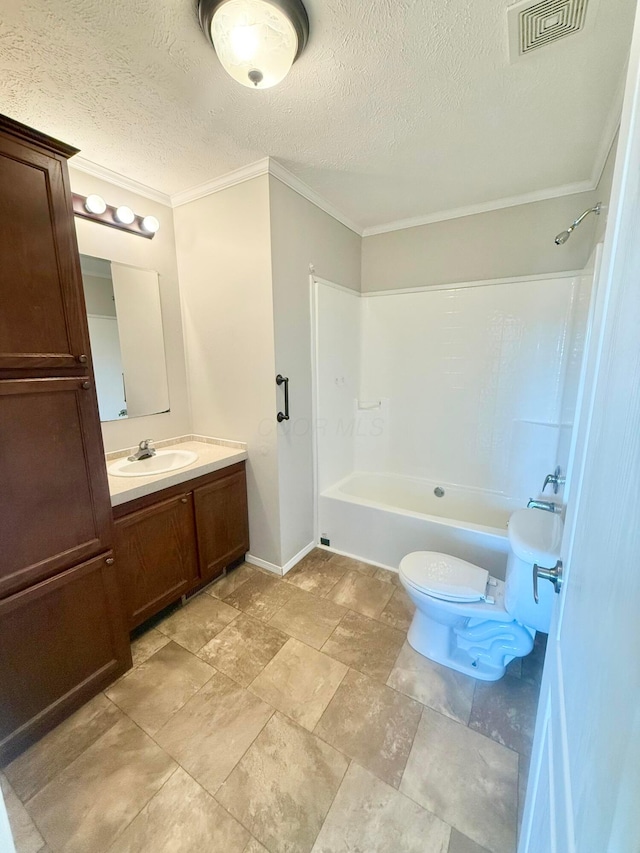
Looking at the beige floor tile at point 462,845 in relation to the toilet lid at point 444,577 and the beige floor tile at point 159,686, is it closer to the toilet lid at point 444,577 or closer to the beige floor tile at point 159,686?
the toilet lid at point 444,577

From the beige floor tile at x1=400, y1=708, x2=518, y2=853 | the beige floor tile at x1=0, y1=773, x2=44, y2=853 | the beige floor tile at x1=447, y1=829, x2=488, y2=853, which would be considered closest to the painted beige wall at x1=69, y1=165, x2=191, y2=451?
the beige floor tile at x1=0, y1=773, x2=44, y2=853

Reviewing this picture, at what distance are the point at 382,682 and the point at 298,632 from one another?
0.50 meters

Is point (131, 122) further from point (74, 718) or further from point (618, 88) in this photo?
point (74, 718)

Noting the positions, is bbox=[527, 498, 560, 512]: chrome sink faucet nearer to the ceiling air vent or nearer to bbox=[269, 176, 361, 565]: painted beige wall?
bbox=[269, 176, 361, 565]: painted beige wall

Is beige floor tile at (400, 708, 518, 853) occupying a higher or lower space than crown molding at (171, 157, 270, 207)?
lower

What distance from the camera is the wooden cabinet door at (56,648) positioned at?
125 cm

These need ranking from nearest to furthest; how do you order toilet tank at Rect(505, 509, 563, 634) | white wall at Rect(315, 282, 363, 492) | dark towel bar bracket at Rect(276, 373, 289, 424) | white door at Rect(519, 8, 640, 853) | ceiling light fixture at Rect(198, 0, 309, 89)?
1. white door at Rect(519, 8, 640, 853)
2. ceiling light fixture at Rect(198, 0, 309, 89)
3. toilet tank at Rect(505, 509, 563, 634)
4. dark towel bar bracket at Rect(276, 373, 289, 424)
5. white wall at Rect(315, 282, 363, 492)

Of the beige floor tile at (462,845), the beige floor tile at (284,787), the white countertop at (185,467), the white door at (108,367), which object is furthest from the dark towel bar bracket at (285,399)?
the beige floor tile at (462,845)

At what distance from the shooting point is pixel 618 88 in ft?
4.43

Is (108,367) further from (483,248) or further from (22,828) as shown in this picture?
(483,248)

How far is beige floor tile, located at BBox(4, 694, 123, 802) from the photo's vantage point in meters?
1.22

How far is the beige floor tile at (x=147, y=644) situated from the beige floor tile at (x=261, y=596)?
15.5 inches

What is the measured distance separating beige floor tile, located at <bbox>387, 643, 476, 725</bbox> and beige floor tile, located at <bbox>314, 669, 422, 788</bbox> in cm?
6

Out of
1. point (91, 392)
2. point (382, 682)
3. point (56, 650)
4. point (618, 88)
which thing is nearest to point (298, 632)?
point (382, 682)
